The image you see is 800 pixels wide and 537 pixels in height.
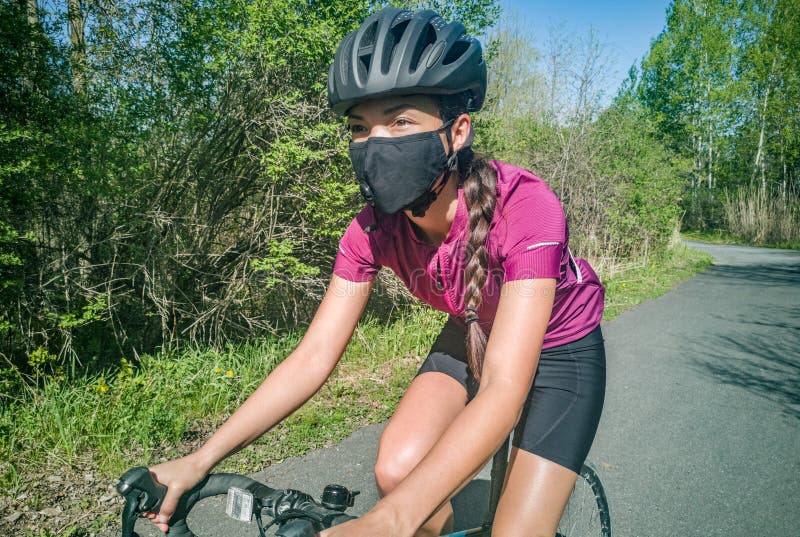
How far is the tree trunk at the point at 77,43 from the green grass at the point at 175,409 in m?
2.66

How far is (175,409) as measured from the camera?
14.7ft

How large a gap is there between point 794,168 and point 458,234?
32839 millimetres

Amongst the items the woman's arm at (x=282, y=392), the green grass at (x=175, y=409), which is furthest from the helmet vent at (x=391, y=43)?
the green grass at (x=175, y=409)

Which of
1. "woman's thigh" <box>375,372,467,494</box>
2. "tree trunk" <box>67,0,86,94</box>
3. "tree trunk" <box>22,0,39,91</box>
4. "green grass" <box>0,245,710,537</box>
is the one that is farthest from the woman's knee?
"tree trunk" <box>67,0,86,94</box>

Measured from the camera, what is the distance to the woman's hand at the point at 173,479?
1400 millimetres

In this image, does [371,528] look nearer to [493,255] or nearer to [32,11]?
[493,255]

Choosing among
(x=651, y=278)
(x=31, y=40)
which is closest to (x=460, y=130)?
(x=31, y=40)

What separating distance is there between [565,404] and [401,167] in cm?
114

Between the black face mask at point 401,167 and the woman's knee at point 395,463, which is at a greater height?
the black face mask at point 401,167

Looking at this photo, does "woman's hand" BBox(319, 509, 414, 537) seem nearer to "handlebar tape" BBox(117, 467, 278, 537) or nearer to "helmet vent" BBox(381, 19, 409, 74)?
"handlebar tape" BBox(117, 467, 278, 537)

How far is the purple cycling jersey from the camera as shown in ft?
6.03

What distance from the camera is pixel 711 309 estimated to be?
952 cm

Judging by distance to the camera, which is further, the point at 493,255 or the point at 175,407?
the point at 175,407

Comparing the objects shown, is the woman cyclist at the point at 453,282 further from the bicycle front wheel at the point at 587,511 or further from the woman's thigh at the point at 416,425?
the bicycle front wheel at the point at 587,511
